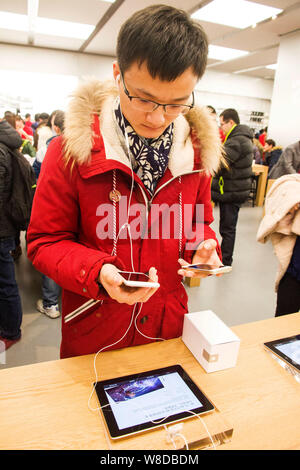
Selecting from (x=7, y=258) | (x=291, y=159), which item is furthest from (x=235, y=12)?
(x=7, y=258)

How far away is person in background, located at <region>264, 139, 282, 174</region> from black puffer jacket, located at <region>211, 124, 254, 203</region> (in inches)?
142

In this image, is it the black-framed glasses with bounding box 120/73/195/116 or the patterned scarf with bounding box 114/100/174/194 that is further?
the patterned scarf with bounding box 114/100/174/194

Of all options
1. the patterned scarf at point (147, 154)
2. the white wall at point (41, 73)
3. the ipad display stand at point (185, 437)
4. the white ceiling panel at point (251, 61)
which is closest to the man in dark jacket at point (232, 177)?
the patterned scarf at point (147, 154)

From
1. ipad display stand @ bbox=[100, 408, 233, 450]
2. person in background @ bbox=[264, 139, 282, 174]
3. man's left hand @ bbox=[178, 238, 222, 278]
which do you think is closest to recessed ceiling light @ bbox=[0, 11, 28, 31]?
person in background @ bbox=[264, 139, 282, 174]

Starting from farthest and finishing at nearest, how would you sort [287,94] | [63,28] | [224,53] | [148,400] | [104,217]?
[224,53]
[63,28]
[287,94]
[104,217]
[148,400]

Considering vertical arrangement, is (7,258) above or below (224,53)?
below

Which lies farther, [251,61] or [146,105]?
[251,61]

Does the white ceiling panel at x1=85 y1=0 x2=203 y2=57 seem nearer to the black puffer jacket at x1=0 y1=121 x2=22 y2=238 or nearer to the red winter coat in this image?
the black puffer jacket at x1=0 y1=121 x2=22 y2=238

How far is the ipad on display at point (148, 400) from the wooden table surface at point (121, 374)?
1.7 inches

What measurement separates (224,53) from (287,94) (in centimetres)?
316

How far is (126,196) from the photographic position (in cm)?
99

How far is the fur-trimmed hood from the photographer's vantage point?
3.02 feet

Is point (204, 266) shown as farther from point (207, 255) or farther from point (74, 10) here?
point (74, 10)

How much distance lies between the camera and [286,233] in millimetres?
1777
